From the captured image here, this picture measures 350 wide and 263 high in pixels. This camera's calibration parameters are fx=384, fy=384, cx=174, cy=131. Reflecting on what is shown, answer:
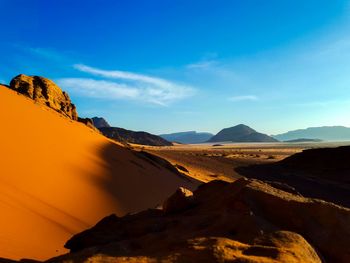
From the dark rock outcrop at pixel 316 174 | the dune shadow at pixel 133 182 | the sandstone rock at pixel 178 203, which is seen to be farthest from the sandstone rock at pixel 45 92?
the sandstone rock at pixel 178 203

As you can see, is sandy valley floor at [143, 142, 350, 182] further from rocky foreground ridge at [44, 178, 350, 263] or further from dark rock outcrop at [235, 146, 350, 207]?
rocky foreground ridge at [44, 178, 350, 263]

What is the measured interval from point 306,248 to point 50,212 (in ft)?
14.9

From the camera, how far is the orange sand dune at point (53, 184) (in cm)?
574

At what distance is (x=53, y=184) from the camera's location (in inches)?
308

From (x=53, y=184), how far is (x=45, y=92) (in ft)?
48.0

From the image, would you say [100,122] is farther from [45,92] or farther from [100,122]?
[45,92]

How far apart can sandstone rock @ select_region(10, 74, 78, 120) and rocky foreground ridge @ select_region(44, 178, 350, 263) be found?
51.5 ft

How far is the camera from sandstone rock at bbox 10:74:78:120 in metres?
19.9

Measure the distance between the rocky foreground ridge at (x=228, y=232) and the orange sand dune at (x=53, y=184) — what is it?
131cm

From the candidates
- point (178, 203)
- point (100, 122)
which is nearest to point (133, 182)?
point (178, 203)

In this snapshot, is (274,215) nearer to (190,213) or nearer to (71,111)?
(190,213)

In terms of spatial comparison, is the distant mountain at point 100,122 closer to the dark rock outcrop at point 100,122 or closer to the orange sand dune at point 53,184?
the dark rock outcrop at point 100,122

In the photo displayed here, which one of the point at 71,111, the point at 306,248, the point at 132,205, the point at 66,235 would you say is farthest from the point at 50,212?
the point at 71,111

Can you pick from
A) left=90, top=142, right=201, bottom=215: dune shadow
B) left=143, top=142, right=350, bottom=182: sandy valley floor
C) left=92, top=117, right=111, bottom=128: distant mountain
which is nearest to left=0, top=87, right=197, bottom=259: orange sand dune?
left=90, top=142, right=201, bottom=215: dune shadow
